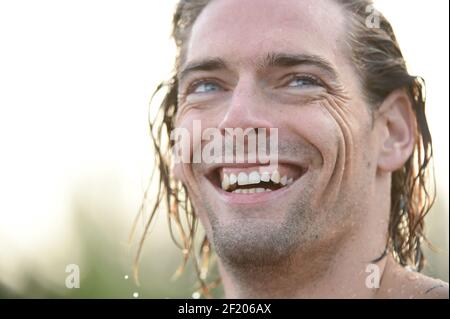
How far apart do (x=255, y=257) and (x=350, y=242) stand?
489 mm

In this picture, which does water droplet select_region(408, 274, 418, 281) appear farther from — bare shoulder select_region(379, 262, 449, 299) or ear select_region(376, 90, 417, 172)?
ear select_region(376, 90, 417, 172)

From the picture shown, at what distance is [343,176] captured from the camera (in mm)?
4074

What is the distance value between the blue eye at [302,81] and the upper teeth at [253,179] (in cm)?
43

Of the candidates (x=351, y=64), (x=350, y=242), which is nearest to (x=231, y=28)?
(x=351, y=64)

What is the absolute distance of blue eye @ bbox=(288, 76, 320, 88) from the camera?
13.4ft

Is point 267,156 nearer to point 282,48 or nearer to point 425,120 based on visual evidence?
point 282,48

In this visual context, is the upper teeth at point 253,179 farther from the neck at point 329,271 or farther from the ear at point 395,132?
the ear at point 395,132

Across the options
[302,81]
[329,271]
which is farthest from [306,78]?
[329,271]

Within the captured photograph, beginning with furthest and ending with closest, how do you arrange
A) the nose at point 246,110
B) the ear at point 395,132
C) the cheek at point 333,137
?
the ear at point 395,132, the cheek at point 333,137, the nose at point 246,110

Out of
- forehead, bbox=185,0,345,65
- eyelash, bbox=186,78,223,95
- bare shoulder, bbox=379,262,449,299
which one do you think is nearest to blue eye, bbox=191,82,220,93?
eyelash, bbox=186,78,223,95

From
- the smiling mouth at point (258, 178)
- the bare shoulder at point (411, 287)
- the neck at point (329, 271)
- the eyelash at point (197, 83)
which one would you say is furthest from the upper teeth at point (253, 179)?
the bare shoulder at point (411, 287)

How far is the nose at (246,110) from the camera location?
153 inches

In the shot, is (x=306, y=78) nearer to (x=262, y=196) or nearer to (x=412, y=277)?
(x=262, y=196)

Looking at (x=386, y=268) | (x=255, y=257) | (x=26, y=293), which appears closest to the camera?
(x=255, y=257)
